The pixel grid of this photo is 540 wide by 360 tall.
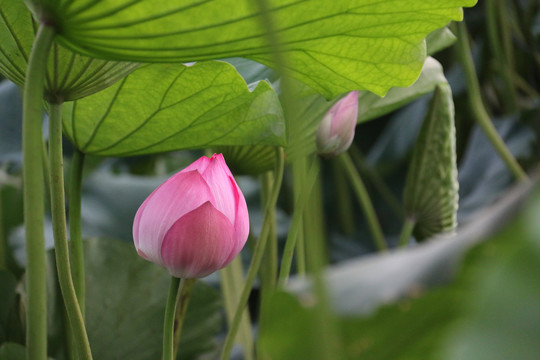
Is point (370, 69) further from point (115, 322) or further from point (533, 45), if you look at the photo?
point (533, 45)

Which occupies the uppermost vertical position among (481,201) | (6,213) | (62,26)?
(62,26)

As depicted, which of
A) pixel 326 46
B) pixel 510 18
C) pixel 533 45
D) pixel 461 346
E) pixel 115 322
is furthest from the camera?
pixel 510 18

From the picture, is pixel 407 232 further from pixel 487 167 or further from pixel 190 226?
pixel 487 167

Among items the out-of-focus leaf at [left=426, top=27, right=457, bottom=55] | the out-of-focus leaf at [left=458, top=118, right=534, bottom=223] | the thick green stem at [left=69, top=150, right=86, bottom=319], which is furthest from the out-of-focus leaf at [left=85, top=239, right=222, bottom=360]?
the out-of-focus leaf at [left=458, top=118, right=534, bottom=223]

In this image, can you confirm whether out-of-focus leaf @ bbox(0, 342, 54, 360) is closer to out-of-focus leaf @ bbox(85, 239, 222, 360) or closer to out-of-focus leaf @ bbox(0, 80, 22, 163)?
out-of-focus leaf @ bbox(85, 239, 222, 360)

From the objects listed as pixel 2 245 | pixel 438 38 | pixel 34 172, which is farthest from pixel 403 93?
pixel 2 245

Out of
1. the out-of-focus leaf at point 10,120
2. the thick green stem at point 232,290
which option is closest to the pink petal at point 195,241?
the thick green stem at point 232,290

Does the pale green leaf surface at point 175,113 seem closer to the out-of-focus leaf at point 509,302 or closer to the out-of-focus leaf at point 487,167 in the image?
the out-of-focus leaf at point 509,302

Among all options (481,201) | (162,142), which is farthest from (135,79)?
(481,201)
